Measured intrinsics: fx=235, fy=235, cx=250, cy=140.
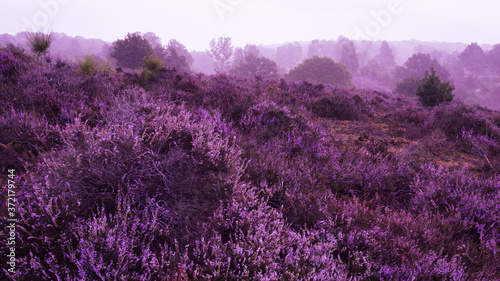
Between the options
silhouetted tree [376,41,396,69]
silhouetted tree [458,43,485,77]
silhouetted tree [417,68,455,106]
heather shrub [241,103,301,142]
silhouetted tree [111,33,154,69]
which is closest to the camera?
heather shrub [241,103,301,142]

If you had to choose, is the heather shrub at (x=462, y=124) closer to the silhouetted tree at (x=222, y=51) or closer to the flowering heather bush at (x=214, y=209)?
the flowering heather bush at (x=214, y=209)

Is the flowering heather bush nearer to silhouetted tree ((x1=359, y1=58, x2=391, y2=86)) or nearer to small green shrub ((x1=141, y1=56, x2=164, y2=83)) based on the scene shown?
small green shrub ((x1=141, y1=56, x2=164, y2=83))

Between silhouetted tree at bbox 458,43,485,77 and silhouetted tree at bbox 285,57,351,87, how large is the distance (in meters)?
52.3

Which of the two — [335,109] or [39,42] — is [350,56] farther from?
[39,42]

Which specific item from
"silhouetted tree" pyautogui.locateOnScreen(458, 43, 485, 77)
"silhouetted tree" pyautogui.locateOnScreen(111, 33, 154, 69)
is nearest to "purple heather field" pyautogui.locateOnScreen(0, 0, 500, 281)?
"silhouetted tree" pyautogui.locateOnScreen(111, 33, 154, 69)

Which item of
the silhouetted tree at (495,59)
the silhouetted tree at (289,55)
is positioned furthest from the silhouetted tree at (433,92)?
the silhouetted tree at (289,55)

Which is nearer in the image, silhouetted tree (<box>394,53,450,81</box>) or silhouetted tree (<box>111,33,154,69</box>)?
silhouetted tree (<box>111,33,154,69</box>)

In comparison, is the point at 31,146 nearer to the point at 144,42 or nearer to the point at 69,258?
the point at 69,258

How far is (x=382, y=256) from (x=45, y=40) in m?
9.77

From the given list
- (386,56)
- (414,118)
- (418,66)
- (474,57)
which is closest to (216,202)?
(414,118)

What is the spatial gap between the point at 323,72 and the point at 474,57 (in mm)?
57576

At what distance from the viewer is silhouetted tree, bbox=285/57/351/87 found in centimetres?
3939

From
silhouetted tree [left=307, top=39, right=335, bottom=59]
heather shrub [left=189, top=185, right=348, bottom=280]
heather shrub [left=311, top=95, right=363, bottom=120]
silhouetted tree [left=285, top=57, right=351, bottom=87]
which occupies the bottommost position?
heather shrub [left=189, top=185, right=348, bottom=280]

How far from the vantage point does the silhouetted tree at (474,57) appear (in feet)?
215
